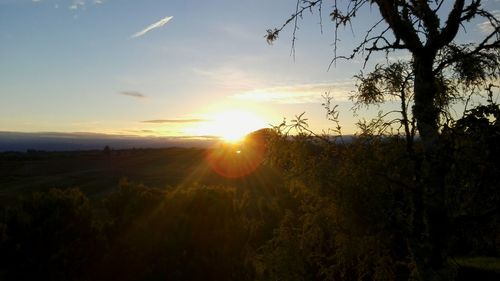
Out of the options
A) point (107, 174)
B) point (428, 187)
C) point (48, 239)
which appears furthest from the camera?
point (107, 174)

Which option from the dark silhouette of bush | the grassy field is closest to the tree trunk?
the dark silhouette of bush

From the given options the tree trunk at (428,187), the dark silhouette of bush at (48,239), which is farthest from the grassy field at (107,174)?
the tree trunk at (428,187)

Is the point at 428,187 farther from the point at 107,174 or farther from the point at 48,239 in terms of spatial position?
the point at 107,174

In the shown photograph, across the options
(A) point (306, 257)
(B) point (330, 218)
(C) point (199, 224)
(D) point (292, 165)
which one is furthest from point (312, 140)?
(C) point (199, 224)

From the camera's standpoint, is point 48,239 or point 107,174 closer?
point 48,239

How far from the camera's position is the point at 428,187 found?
7.02 m

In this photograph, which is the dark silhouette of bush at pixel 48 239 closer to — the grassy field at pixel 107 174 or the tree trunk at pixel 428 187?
the tree trunk at pixel 428 187

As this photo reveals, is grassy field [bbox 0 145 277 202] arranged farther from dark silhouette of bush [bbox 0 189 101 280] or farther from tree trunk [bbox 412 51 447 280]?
tree trunk [bbox 412 51 447 280]

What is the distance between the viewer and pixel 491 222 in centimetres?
786

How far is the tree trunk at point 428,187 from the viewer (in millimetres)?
6914

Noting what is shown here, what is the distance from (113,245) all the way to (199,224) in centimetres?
425

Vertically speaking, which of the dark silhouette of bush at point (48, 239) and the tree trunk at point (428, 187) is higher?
the tree trunk at point (428, 187)

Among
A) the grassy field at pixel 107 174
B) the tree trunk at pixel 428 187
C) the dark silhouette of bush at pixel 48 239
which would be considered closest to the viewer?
the tree trunk at pixel 428 187

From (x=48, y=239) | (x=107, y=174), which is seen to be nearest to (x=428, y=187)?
(x=48, y=239)
